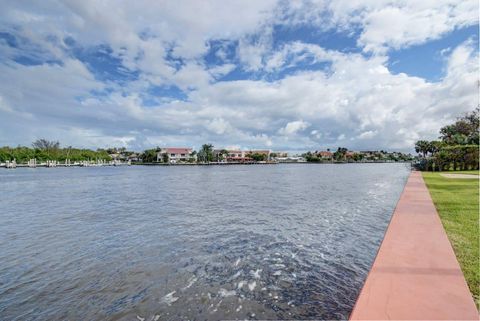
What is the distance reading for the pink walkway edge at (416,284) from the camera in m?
3.44

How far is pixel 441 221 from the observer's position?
8.23m

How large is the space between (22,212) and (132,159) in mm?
140360

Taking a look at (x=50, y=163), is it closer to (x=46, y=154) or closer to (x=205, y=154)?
(x=46, y=154)

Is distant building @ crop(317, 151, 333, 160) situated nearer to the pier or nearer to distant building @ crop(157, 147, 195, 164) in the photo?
distant building @ crop(157, 147, 195, 164)

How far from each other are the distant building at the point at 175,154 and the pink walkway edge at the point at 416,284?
12292cm

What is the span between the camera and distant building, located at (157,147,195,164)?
125750 millimetres

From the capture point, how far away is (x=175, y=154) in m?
131

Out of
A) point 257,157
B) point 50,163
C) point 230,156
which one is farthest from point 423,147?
point 50,163

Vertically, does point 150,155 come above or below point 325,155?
below

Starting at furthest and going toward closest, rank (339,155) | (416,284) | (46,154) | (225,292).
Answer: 1. (339,155)
2. (46,154)
3. (225,292)
4. (416,284)

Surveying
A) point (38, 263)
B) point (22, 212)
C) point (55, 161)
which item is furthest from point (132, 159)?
point (38, 263)

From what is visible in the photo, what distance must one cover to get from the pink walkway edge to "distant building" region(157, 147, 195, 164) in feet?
403

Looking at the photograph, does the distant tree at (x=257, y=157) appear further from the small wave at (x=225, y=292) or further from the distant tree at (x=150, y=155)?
the small wave at (x=225, y=292)

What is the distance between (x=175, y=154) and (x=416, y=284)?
429 feet
